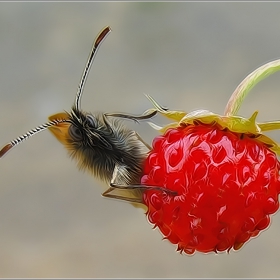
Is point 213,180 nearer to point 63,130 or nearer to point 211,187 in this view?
point 211,187

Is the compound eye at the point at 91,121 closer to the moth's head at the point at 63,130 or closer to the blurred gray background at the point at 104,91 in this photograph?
the moth's head at the point at 63,130

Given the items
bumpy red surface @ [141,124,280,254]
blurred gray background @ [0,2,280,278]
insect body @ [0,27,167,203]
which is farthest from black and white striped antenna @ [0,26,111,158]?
blurred gray background @ [0,2,280,278]

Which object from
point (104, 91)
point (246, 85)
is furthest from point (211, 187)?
point (104, 91)

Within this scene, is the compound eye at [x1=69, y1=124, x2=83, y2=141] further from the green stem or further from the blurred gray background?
the blurred gray background

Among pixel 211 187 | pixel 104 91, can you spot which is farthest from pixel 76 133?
pixel 104 91

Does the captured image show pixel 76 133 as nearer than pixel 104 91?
Yes

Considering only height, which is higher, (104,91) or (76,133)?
(104,91)
